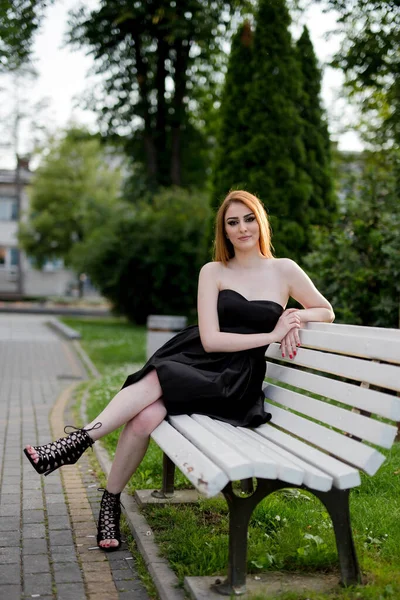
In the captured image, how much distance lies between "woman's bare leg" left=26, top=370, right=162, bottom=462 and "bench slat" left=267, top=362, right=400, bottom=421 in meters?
0.70

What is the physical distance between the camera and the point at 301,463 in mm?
3051

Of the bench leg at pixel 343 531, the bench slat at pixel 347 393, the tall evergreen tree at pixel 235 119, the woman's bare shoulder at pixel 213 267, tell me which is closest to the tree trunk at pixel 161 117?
the tall evergreen tree at pixel 235 119

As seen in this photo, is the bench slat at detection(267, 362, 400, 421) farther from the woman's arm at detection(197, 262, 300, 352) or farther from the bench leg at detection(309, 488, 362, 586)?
the bench leg at detection(309, 488, 362, 586)

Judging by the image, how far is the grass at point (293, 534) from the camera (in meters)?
3.34

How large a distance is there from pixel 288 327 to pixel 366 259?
511cm

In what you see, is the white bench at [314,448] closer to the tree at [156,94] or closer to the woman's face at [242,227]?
the woman's face at [242,227]

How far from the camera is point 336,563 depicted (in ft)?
11.2

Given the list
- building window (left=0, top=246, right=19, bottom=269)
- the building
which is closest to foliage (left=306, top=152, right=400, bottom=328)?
the building

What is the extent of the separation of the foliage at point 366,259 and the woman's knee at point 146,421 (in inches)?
180

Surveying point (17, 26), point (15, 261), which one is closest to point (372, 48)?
point (17, 26)

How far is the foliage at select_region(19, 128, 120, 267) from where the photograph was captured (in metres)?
42.8

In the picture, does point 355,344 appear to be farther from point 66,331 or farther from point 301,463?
point 66,331

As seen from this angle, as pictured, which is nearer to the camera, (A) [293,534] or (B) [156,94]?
(A) [293,534]

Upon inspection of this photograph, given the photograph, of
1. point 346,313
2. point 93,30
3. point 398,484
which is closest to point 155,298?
point 93,30
